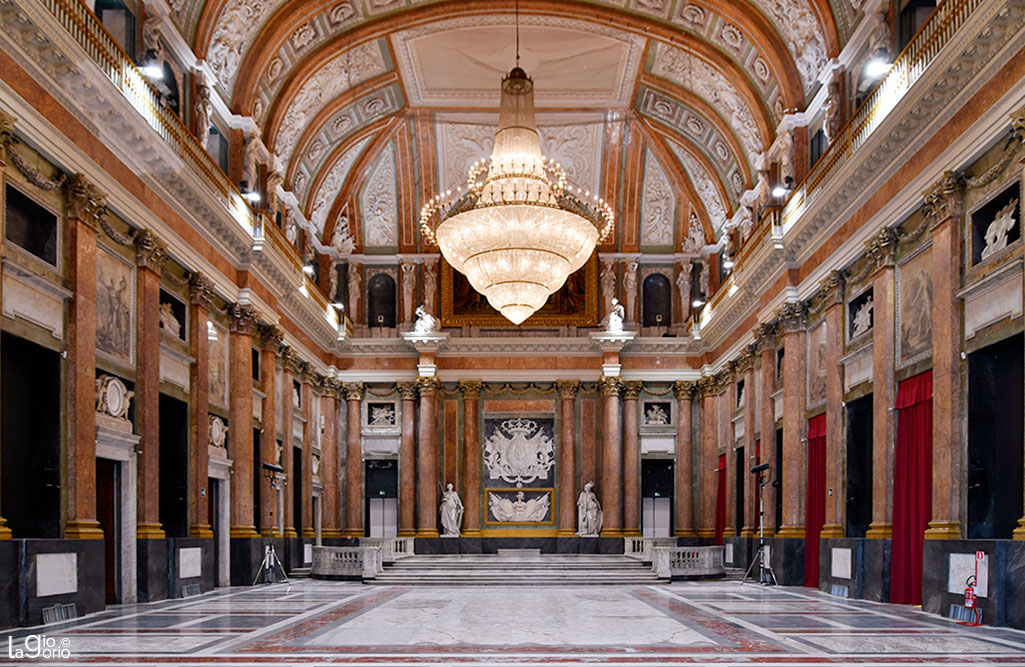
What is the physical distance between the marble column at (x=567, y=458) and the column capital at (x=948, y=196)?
15483mm

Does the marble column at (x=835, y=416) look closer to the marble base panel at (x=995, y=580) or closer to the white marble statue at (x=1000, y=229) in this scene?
the marble base panel at (x=995, y=580)

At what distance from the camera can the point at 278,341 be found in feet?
67.4

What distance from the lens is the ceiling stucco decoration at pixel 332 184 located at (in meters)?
25.4

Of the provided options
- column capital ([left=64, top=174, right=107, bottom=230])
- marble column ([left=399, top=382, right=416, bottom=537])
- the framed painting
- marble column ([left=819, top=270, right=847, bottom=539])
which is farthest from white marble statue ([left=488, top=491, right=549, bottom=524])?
column capital ([left=64, top=174, right=107, bottom=230])

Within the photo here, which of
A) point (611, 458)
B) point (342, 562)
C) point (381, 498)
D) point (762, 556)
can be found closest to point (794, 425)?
point (762, 556)

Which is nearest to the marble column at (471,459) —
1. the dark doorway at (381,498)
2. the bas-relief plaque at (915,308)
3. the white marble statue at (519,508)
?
the white marble statue at (519,508)

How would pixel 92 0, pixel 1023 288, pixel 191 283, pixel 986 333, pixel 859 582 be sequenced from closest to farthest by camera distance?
1. pixel 1023 288
2. pixel 986 333
3. pixel 92 0
4. pixel 859 582
5. pixel 191 283

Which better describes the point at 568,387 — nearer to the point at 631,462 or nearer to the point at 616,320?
the point at 616,320

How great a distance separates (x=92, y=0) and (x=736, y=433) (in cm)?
1644

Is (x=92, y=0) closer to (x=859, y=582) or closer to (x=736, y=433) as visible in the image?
(x=859, y=582)

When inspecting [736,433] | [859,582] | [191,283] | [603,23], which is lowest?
[859,582]

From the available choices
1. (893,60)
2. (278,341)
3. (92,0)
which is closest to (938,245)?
(893,60)

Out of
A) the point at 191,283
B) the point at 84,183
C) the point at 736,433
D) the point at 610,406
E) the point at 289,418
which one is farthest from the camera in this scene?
the point at 610,406

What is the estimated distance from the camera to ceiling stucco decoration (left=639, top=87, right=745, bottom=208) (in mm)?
23234
